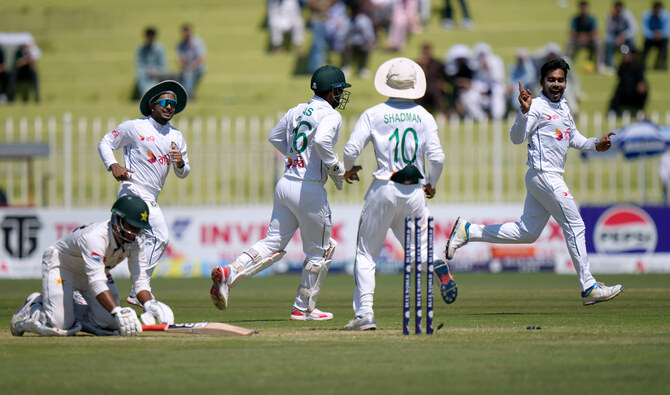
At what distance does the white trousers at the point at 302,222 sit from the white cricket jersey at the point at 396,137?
98 cm

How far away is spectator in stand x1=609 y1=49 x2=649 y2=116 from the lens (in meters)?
23.7

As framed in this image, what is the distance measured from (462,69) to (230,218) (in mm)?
7031

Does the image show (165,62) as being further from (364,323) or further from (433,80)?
(364,323)

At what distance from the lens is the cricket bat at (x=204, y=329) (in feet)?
28.7

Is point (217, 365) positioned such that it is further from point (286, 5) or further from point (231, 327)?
point (286, 5)

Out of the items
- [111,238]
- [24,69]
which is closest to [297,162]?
[111,238]

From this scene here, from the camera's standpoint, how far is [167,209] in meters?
20.2

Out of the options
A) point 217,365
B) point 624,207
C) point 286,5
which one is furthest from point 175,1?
point 217,365

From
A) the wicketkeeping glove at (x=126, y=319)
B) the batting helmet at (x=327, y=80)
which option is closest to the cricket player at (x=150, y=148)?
the batting helmet at (x=327, y=80)

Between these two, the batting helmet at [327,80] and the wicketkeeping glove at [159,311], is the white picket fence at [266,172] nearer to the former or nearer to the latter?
the batting helmet at [327,80]

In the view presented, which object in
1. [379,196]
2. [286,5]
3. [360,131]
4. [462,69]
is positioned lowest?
[379,196]

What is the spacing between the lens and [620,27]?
25.1 m

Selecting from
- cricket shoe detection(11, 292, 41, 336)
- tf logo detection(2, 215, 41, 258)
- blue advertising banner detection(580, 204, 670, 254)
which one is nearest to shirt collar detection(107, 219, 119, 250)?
cricket shoe detection(11, 292, 41, 336)

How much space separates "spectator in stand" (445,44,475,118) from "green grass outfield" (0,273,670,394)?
12.6 meters
